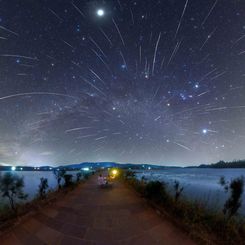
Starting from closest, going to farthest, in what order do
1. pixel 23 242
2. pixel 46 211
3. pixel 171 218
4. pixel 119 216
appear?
pixel 23 242, pixel 171 218, pixel 119 216, pixel 46 211

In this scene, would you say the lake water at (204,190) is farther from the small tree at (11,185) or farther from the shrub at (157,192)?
the small tree at (11,185)

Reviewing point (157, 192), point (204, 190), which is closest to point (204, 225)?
point (157, 192)

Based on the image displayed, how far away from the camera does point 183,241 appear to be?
17.8 feet

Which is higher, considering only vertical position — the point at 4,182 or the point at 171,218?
the point at 4,182

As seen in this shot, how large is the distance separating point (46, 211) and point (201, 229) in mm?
5876

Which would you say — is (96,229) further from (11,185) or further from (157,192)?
(11,185)

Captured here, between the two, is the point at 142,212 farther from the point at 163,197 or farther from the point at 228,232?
the point at 228,232

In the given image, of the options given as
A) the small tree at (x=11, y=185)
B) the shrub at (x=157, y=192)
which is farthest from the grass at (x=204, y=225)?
the small tree at (x=11, y=185)

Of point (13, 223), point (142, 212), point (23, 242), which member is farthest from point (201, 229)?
point (13, 223)

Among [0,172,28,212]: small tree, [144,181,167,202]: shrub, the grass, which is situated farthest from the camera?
[0,172,28,212]: small tree

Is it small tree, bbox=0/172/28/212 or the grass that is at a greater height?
small tree, bbox=0/172/28/212

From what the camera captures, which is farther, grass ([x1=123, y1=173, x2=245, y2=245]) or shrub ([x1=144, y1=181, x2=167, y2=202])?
shrub ([x1=144, y1=181, x2=167, y2=202])

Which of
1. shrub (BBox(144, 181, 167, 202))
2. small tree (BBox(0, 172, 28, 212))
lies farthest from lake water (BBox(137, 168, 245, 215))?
small tree (BBox(0, 172, 28, 212))

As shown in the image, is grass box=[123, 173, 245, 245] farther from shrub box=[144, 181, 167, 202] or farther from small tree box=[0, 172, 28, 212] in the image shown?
small tree box=[0, 172, 28, 212]
